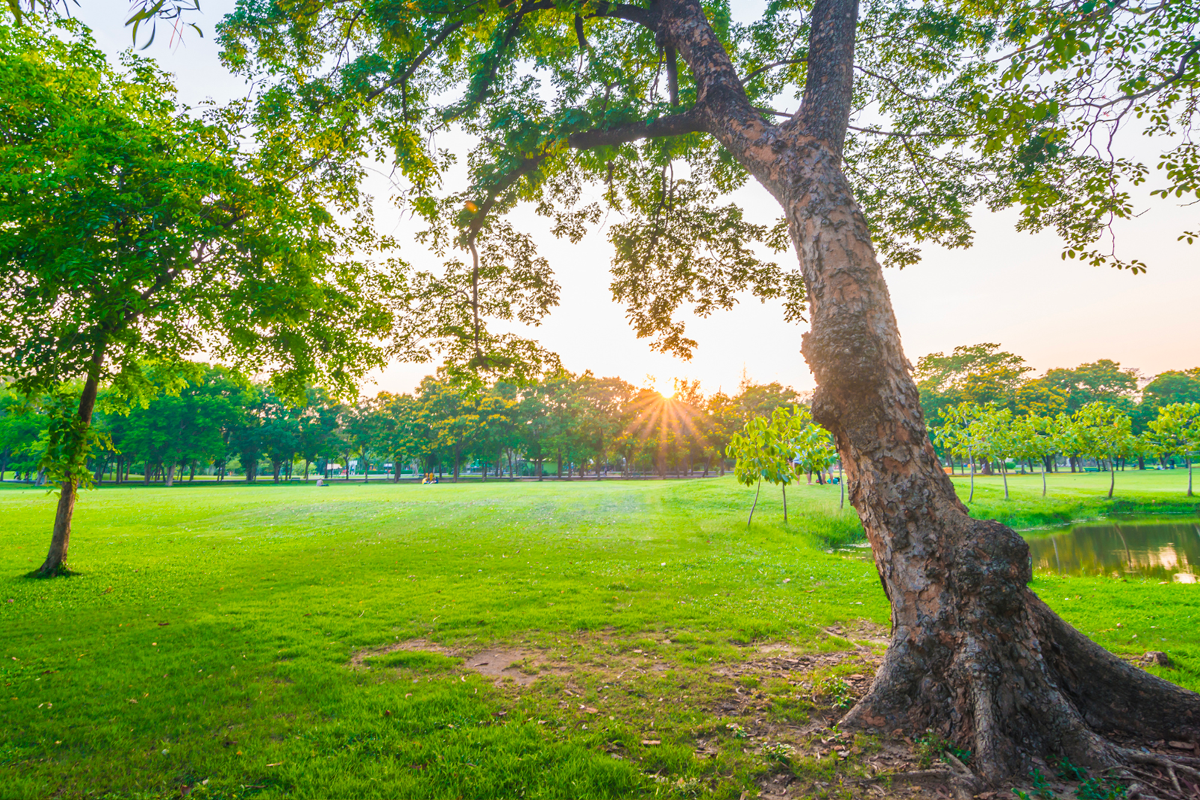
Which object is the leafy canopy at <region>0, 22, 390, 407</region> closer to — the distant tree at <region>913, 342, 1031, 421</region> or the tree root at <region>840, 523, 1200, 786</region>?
the tree root at <region>840, 523, 1200, 786</region>

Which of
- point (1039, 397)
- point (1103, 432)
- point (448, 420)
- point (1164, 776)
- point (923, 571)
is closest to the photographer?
point (1164, 776)

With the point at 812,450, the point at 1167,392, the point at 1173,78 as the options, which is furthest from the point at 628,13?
the point at 1167,392

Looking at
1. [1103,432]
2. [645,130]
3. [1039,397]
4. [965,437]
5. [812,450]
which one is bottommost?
[812,450]

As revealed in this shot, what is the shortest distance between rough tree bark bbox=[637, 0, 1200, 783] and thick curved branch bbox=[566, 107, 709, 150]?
1.21 m

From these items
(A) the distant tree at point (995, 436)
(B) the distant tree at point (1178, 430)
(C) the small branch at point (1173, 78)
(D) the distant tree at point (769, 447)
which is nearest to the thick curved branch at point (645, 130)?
(C) the small branch at point (1173, 78)

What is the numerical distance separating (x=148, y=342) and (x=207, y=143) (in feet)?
14.3

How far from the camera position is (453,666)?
566 centimetres

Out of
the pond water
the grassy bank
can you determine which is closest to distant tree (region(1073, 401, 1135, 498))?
the grassy bank

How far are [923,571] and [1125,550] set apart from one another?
20.2 meters

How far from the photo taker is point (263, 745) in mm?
3869

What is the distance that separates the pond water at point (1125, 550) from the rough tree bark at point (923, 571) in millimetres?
13321

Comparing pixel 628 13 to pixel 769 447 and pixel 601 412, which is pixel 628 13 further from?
pixel 601 412

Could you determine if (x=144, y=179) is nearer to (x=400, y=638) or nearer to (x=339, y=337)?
(x=339, y=337)

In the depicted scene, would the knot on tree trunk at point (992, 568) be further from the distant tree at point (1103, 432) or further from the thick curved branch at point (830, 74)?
the distant tree at point (1103, 432)
